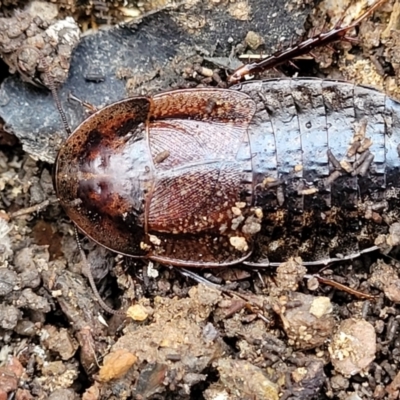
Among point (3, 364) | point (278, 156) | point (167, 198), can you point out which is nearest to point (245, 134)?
point (278, 156)

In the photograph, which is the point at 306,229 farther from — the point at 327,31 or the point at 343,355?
the point at 327,31

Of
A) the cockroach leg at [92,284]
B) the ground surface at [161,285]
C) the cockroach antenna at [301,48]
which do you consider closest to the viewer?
the ground surface at [161,285]

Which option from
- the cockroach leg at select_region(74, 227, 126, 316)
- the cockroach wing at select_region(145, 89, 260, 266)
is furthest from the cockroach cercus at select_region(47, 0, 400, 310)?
the cockroach leg at select_region(74, 227, 126, 316)

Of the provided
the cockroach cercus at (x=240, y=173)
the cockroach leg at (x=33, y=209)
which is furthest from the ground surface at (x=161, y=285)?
the cockroach cercus at (x=240, y=173)

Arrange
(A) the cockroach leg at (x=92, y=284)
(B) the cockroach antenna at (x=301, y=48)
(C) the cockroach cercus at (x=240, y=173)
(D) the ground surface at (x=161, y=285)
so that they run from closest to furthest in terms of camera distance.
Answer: (D) the ground surface at (x=161, y=285) → (C) the cockroach cercus at (x=240, y=173) → (A) the cockroach leg at (x=92, y=284) → (B) the cockroach antenna at (x=301, y=48)

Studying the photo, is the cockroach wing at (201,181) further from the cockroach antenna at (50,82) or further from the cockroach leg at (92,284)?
the cockroach antenna at (50,82)

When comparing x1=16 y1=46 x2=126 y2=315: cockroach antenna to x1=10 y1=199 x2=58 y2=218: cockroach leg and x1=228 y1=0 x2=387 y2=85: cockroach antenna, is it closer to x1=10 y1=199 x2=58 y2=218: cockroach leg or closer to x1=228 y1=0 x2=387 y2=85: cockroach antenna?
x1=10 y1=199 x2=58 y2=218: cockroach leg

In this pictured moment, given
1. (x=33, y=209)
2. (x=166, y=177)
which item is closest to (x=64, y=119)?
(x=33, y=209)
